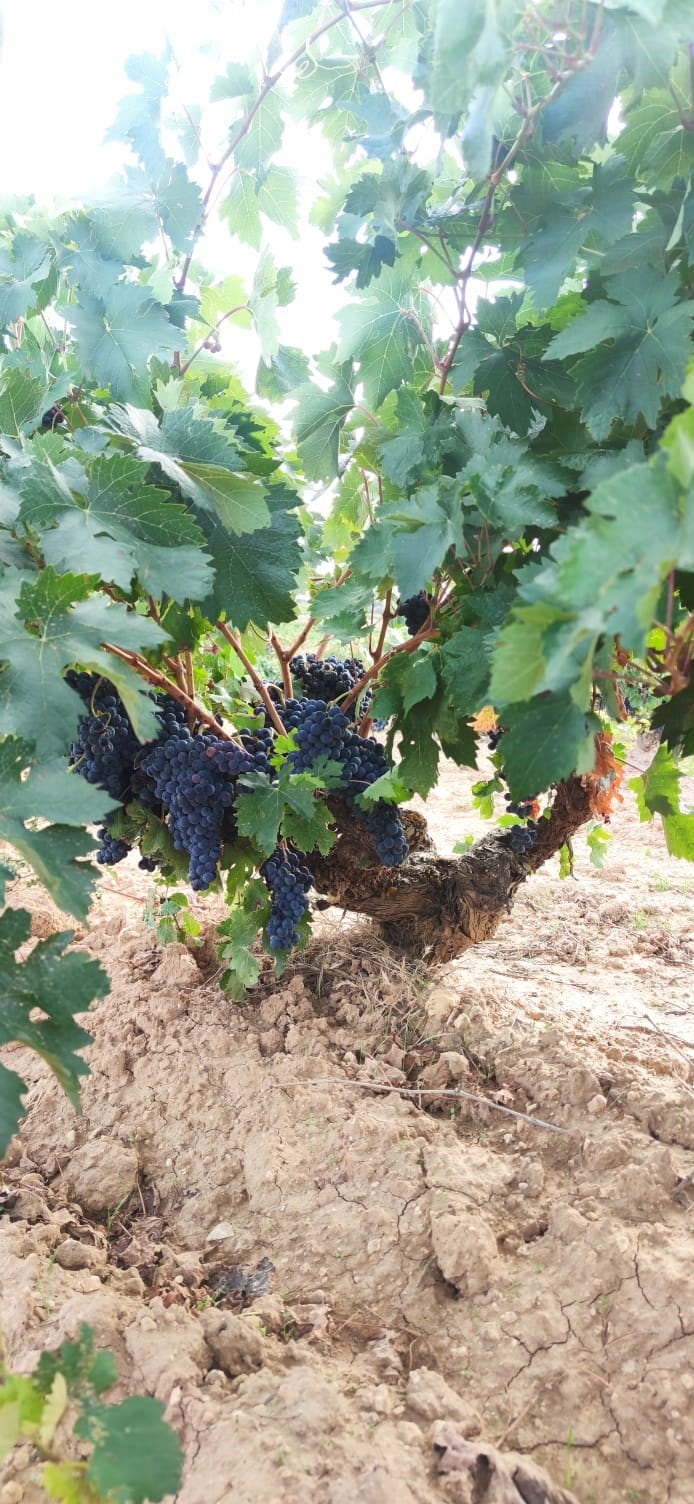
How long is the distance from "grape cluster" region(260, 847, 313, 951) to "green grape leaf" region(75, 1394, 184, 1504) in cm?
118

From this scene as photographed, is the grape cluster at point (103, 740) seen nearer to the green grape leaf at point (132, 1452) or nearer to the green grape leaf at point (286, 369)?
the green grape leaf at point (286, 369)

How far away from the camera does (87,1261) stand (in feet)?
5.10

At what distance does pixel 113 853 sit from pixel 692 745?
1.16 m

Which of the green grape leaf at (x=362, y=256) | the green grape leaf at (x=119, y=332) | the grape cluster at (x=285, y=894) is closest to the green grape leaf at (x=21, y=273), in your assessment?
the green grape leaf at (x=119, y=332)

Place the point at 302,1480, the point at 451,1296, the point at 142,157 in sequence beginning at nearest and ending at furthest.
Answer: the point at 302,1480 < the point at 451,1296 < the point at 142,157

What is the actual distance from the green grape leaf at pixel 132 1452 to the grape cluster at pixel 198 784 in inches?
40.5

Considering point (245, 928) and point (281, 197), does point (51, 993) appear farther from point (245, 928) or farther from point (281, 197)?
point (281, 197)

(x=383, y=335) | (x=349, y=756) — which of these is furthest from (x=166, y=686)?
(x=383, y=335)

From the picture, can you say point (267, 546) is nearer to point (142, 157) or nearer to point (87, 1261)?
Result: point (142, 157)

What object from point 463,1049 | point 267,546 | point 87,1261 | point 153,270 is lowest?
point 87,1261

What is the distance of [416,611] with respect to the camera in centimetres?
172

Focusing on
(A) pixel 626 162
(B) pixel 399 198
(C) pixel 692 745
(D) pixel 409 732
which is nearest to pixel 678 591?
(C) pixel 692 745

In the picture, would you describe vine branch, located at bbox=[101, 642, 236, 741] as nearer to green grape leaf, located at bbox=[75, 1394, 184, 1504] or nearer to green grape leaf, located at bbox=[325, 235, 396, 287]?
green grape leaf, located at bbox=[325, 235, 396, 287]

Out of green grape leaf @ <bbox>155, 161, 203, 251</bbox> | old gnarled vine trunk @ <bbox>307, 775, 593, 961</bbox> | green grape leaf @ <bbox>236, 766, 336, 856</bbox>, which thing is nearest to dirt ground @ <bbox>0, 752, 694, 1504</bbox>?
old gnarled vine trunk @ <bbox>307, 775, 593, 961</bbox>
